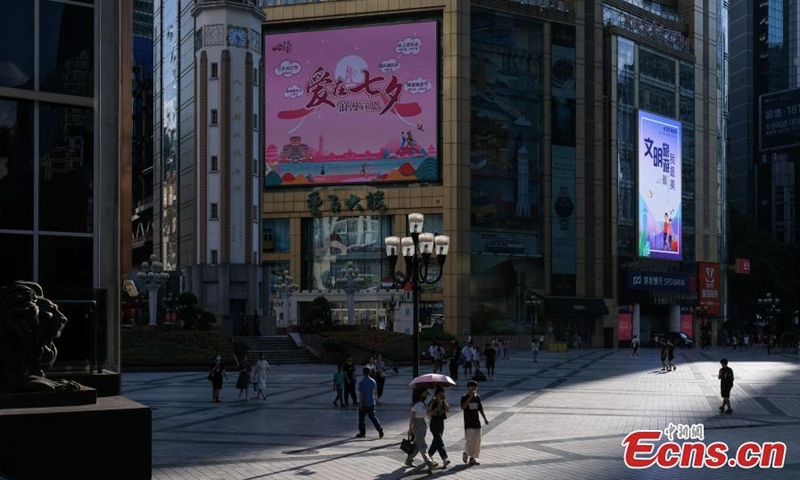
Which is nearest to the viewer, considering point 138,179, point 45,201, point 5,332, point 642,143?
point 5,332

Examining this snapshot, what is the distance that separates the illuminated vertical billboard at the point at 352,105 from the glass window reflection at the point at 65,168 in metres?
66.5

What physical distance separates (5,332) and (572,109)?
8062 cm

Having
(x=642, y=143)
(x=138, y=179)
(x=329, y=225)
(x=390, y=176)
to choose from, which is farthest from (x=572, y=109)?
(x=138, y=179)

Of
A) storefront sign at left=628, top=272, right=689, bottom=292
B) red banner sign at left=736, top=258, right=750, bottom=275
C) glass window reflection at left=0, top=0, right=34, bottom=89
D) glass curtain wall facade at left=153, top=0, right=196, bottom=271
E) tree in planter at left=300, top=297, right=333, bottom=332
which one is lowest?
tree in planter at left=300, top=297, right=333, bottom=332

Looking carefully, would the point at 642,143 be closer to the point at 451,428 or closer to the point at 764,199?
the point at 764,199

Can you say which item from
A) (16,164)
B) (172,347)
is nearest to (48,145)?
(16,164)

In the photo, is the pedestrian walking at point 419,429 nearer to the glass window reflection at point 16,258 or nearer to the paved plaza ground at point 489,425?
the paved plaza ground at point 489,425

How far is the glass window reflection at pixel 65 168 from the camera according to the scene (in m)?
17.5

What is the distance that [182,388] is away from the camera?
38.9 metres

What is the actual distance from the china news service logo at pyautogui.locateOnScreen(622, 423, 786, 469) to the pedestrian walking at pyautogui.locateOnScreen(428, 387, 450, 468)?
11.5 feet

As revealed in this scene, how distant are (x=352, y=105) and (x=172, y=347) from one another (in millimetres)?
38665

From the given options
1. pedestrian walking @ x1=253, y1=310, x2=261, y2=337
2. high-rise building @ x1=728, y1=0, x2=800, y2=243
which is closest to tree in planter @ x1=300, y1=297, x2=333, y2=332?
pedestrian walking @ x1=253, y1=310, x2=261, y2=337

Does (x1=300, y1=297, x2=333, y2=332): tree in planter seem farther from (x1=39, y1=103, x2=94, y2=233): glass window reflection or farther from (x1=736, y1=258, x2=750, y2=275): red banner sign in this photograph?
(x1=736, y1=258, x2=750, y2=275): red banner sign

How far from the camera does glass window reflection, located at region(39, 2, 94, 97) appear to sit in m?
17.5
